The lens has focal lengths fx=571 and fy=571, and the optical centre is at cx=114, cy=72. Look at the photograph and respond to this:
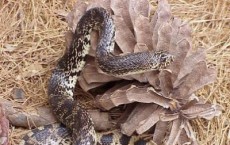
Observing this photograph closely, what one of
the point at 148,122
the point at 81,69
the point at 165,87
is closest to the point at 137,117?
the point at 148,122

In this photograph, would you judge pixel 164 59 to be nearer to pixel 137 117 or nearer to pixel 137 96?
pixel 137 96

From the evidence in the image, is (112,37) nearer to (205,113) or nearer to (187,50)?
(187,50)

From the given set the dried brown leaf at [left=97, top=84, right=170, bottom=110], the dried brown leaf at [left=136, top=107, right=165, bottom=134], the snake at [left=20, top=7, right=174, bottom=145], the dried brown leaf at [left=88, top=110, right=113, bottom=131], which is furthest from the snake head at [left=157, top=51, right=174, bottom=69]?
the dried brown leaf at [left=88, top=110, right=113, bottom=131]

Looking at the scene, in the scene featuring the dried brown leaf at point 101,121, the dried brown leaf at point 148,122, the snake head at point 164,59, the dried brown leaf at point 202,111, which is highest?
the snake head at point 164,59

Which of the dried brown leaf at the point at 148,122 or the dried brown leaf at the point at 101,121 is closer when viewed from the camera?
the dried brown leaf at the point at 148,122

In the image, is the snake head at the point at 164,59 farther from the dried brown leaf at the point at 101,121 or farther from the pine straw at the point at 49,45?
the dried brown leaf at the point at 101,121

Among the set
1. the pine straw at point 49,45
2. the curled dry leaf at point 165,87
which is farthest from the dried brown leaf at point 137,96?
the pine straw at point 49,45

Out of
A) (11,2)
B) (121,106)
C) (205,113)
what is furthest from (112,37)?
(11,2)
